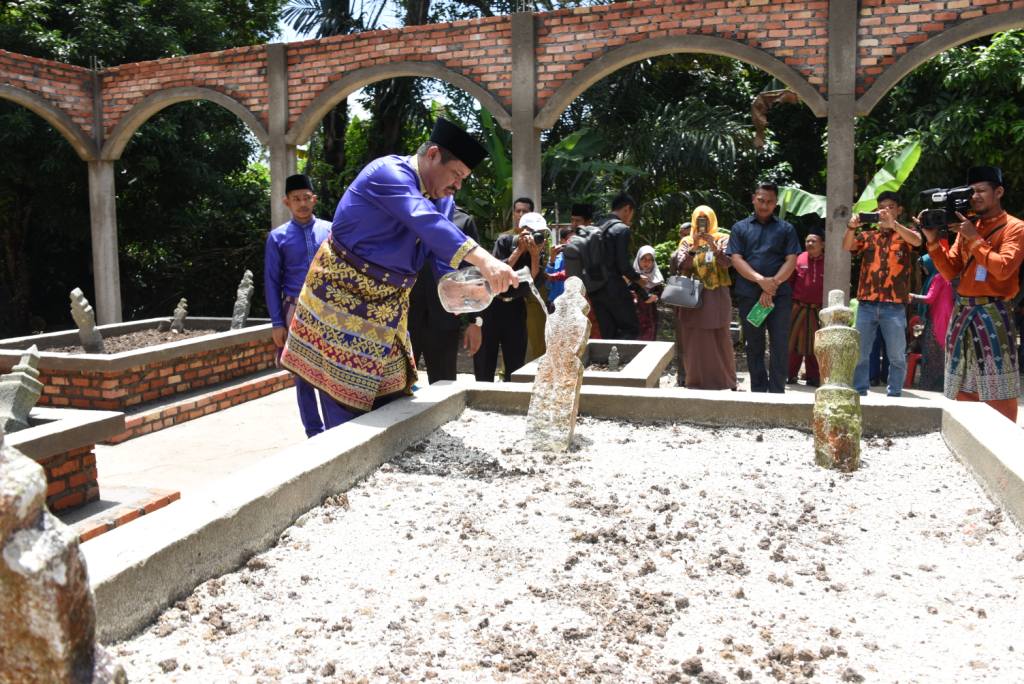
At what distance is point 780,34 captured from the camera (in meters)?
7.88

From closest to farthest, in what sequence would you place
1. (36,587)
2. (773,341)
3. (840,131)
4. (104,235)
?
(36,587)
(773,341)
(840,131)
(104,235)

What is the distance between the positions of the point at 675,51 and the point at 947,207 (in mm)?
4705

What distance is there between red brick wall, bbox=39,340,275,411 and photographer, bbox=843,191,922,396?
193 inches

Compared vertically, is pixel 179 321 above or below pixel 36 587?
below

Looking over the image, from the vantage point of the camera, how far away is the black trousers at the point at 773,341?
612cm

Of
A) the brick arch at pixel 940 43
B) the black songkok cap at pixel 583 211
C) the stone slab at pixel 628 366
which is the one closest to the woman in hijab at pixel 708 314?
the stone slab at pixel 628 366

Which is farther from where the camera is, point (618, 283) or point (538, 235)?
point (618, 283)

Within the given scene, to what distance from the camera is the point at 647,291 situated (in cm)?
730

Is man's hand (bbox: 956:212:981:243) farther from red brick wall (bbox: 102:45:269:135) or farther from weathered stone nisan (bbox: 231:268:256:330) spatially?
red brick wall (bbox: 102:45:269:135)

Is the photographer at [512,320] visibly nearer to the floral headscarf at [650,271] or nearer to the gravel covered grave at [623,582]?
the floral headscarf at [650,271]

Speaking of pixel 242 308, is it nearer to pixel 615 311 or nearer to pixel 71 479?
pixel 615 311

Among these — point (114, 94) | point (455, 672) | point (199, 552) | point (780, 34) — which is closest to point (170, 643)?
point (199, 552)

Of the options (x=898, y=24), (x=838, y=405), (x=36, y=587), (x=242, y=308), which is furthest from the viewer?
(x=242, y=308)

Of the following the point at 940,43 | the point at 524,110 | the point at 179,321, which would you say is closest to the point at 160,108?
the point at 179,321
